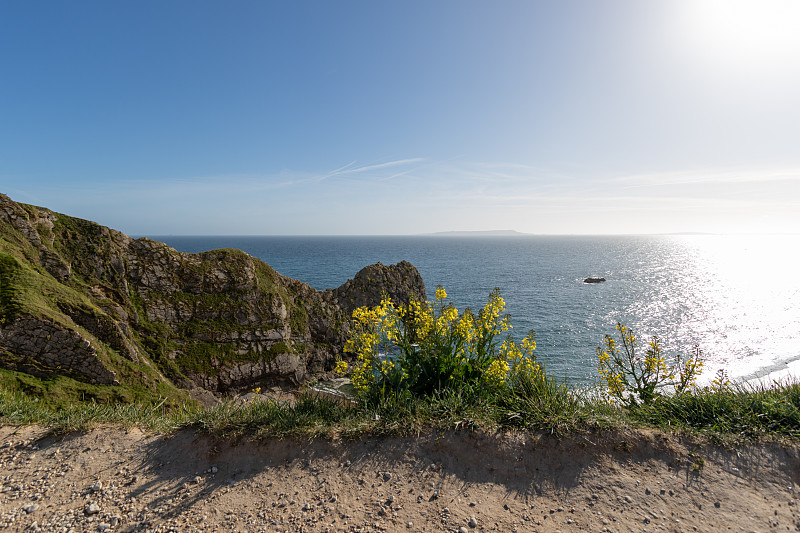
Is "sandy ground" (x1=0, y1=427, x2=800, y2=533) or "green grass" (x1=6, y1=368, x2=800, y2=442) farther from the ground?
"green grass" (x1=6, y1=368, x2=800, y2=442)

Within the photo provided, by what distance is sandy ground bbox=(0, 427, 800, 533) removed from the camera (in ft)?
15.8

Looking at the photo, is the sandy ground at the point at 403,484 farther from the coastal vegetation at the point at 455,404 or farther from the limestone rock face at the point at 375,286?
the limestone rock face at the point at 375,286

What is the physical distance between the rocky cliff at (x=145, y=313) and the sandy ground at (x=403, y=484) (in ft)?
49.0

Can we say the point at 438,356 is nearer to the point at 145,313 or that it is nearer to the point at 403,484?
the point at 403,484

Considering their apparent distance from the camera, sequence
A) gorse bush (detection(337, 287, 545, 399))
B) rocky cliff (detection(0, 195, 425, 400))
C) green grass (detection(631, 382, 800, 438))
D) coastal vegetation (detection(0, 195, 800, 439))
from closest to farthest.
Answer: green grass (detection(631, 382, 800, 438)) → coastal vegetation (detection(0, 195, 800, 439)) → gorse bush (detection(337, 287, 545, 399)) → rocky cliff (detection(0, 195, 425, 400))

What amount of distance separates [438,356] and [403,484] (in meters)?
2.73

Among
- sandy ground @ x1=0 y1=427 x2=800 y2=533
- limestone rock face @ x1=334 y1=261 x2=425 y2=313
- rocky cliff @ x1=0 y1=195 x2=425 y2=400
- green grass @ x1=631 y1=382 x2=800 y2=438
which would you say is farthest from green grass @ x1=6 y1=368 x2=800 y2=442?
limestone rock face @ x1=334 y1=261 x2=425 y2=313

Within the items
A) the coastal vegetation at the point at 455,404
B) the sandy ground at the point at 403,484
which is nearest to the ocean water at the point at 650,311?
the coastal vegetation at the point at 455,404

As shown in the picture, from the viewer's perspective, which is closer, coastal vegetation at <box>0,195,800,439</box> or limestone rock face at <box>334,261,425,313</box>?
coastal vegetation at <box>0,195,800,439</box>

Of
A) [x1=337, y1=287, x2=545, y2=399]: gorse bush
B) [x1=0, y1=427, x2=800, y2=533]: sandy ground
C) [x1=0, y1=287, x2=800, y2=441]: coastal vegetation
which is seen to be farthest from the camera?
[x1=337, y1=287, x2=545, y2=399]: gorse bush

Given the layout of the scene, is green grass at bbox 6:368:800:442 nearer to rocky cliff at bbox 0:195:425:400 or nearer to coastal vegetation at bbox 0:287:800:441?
coastal vegetation at bbox 0:287:800:441

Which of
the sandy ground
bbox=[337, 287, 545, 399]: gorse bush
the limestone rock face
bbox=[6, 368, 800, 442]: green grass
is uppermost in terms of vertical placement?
bbox=[337, 287, 545, 399]: gorse bush

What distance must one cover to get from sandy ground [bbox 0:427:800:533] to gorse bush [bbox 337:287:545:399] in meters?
1.32

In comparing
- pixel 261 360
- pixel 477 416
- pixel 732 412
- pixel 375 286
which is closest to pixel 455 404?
pixel 477 416
